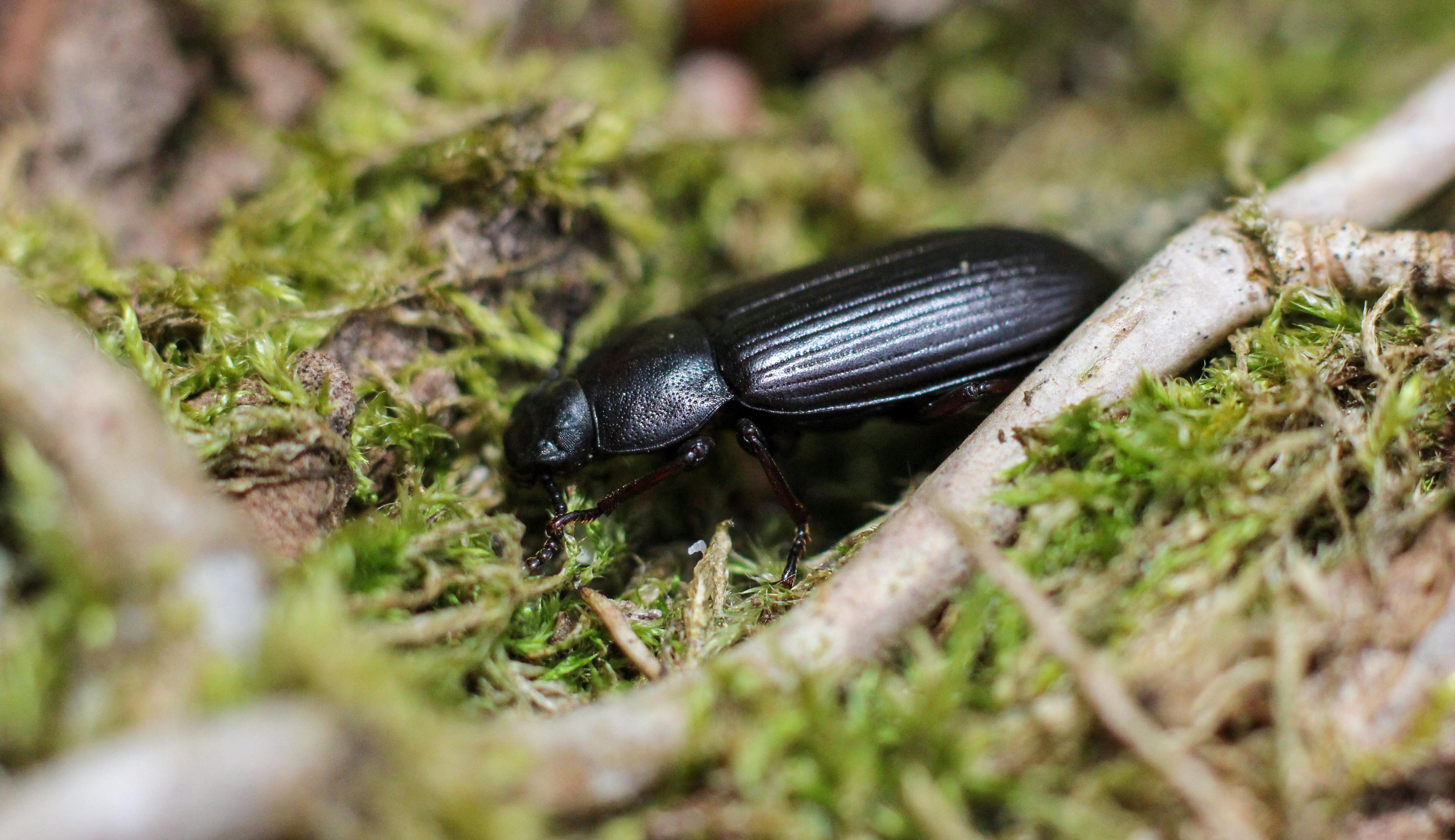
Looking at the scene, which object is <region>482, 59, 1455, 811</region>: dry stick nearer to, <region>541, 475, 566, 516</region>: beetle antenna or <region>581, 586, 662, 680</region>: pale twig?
<region>581, 586, 662, 680</region>: pale twig

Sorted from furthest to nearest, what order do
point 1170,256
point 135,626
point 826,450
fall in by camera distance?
point 826,450 < point 1170,256 < point 135,626

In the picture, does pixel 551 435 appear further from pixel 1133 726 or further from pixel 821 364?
pixel 1133 726

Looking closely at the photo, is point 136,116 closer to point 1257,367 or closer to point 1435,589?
point 1257,367

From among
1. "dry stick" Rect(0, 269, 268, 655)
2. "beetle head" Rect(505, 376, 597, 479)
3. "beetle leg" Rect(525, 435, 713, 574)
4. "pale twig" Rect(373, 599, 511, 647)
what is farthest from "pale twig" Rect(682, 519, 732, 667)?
"dry stick" Rect(0, 269, 268, 655)

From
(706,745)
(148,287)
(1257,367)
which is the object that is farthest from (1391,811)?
(148,287)

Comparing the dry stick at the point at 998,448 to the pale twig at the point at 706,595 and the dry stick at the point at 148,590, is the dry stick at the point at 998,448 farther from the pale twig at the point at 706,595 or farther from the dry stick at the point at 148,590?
the dry stick at the point at 148,590

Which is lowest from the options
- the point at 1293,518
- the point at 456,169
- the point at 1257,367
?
the point at 1293,518

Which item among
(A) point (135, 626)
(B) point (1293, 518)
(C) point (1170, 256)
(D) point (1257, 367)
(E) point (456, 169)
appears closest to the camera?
(A) point (135, 626)
